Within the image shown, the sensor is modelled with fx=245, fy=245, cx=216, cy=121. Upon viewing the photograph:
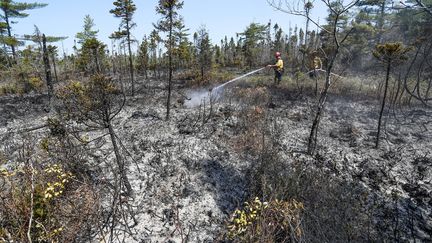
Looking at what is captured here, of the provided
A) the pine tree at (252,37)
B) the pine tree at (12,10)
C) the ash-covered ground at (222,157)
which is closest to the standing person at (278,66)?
the ash-covered ground at (222,157)

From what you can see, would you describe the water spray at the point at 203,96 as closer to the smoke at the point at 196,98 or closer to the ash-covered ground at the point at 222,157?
the smoke at the point at 196,98

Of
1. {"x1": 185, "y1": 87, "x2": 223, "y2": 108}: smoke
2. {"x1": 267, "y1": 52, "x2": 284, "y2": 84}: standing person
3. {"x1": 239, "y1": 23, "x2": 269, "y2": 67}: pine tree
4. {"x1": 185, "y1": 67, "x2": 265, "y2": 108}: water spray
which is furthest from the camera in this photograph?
{"x1": 239, "y1": 23, "x2": 269, "y2": 67}: pine tree

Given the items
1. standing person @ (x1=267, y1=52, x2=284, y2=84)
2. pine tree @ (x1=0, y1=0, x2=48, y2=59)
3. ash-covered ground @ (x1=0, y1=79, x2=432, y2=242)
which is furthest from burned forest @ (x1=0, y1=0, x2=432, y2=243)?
pine tree @ (x1=0, y1=0, x2=48, y2=59)

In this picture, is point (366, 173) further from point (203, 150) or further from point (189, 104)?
point (189, 104)

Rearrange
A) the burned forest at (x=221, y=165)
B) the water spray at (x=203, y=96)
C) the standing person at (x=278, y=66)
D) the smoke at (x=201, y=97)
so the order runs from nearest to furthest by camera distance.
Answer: the burned forest at (x=221, y=165) < the smoke at (x=201, y=97) < the water spray at (x=203, y=96) < the standing person at (x=278, y=66)

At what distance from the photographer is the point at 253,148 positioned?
28.2 ft

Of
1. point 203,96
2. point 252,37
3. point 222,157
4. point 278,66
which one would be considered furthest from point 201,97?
point 252,37

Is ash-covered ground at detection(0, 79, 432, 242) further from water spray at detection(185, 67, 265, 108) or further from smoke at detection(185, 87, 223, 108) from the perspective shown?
water spray at detection(185, 67, 265, 108)

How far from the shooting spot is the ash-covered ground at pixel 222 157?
568cm

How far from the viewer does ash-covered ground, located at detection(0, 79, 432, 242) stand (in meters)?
5.68

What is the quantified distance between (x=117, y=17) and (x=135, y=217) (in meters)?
14.8

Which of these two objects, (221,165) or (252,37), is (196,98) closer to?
(221,165)

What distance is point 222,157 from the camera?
27.0 feet

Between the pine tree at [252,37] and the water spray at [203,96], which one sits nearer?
the water spray at [203,96]
